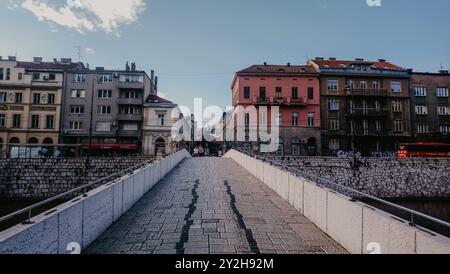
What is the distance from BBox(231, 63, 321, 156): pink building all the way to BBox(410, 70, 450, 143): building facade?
15.7m

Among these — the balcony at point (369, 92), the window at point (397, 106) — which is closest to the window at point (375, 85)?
the balcony at point (369, 92)

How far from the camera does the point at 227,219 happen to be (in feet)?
25.5

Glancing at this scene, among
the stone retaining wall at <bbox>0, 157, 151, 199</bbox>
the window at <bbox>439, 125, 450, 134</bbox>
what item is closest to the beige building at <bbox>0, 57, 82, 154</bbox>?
the stone retaining wall at <bbox>0, 157, 151, 199</bbox>

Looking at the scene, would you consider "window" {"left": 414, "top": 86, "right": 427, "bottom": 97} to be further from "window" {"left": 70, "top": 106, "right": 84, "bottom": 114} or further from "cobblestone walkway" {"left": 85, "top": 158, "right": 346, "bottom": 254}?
"window" {"left": 70, "top": 106, "right": 84, "bottom": 114}

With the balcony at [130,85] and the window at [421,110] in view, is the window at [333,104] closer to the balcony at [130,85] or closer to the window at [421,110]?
the window at [421,110]

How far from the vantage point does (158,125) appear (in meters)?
43.8

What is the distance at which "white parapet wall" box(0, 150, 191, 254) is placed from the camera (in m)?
3.73

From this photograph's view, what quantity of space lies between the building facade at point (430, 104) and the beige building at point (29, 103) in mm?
55712

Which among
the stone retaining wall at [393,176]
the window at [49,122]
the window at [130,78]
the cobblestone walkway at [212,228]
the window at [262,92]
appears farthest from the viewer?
the window at [130,78]

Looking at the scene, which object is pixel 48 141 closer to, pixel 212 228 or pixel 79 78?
pixel 79 78

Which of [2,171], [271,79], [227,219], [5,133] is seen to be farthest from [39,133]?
[227,219]

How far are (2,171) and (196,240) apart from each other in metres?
29.7

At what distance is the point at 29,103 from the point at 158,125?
19.7m

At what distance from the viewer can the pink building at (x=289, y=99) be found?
135 feet
